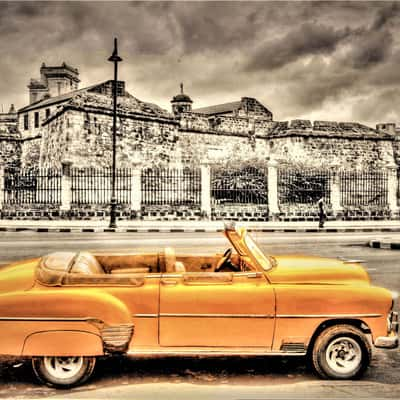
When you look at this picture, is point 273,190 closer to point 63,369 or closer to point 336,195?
point 336,195

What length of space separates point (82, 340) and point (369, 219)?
372 inches

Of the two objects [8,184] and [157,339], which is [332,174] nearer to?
[8,184]

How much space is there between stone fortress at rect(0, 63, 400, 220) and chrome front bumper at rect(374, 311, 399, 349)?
1119cm

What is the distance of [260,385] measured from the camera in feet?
8.55

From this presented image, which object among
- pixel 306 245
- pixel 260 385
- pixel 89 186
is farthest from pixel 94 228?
pixel 260 385

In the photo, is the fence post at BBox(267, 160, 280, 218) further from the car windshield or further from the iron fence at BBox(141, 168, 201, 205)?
the car windshield

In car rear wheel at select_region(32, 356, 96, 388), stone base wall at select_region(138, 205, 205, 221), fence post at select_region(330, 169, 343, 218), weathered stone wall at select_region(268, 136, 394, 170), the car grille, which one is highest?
weathered stone wall at select_region(268, 136, 394, 170)

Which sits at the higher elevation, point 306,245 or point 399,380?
point 306,245

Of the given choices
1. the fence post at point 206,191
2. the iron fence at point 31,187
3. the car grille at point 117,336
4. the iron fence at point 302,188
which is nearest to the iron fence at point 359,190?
the iron fence at point 302,188

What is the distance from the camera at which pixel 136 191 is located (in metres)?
11.5

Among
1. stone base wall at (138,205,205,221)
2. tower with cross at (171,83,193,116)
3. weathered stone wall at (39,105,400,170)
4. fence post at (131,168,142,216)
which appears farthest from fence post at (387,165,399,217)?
weathered stone wall at (39,105,400,170)

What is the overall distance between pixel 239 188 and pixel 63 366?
761 centimetres

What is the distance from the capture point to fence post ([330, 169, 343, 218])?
1188cm

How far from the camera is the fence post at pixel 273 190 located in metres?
10.7
